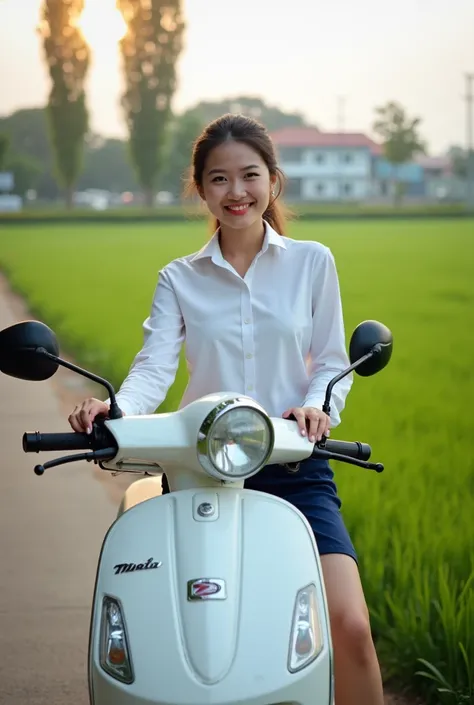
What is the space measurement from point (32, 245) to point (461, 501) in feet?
33.3

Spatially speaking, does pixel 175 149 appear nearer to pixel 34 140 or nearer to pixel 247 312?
pixel 34 140

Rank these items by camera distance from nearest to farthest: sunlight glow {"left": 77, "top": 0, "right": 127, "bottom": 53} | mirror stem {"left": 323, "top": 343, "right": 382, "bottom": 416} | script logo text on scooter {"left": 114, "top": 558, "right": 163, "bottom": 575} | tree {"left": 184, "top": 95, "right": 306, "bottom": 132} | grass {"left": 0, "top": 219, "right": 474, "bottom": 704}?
script logo text on scooter {"left": 114, "top": 558, "right": 163, "bottom": 575} → mirror stem {"left": 323, "top": 343, "right": 382, "bottom": 416} → grass {"left": 0, "top": 219, "right": 474, "bottom": 704} → sunlight glow {"left": 77, "top": 0, "right": 127, "bottom": 53} → tree {"left": 184, "top": 95, "right": 306, "bottom": 132}

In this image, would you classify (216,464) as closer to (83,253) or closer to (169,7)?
(169,7)

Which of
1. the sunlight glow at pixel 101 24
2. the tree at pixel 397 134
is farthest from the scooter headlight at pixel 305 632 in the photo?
the tree at pixel 397 134

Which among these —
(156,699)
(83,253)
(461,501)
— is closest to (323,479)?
(156,699)

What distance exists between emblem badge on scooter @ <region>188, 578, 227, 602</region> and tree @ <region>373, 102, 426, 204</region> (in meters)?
11.0

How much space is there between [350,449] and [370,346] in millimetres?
199

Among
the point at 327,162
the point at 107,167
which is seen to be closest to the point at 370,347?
the point at 107,167

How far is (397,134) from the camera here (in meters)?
13.0

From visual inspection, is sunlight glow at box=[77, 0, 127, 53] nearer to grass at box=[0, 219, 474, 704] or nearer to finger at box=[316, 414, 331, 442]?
grass at box=[0, 219, 474, 704]

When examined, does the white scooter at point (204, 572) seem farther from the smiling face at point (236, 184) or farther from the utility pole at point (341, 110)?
the utility pole at point (341, 110)

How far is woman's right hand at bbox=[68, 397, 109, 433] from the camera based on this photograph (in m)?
2.09

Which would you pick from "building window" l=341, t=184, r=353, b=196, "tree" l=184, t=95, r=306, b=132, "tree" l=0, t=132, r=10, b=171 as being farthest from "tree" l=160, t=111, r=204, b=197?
"building window" l=341, t=184, r=353, b=196

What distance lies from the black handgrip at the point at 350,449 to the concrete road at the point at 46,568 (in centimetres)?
135
